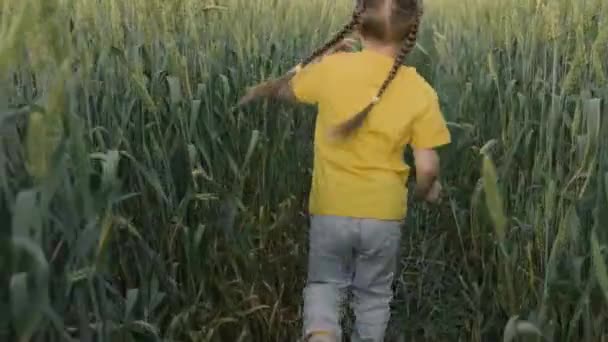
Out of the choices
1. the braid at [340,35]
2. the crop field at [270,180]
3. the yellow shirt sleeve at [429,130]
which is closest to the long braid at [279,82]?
the braid at [340,35]

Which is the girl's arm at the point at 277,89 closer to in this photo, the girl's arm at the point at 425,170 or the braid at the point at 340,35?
the braid at the point at 340,35

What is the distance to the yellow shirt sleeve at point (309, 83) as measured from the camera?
1.87 metres

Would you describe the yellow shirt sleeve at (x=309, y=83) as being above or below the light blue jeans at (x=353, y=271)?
above

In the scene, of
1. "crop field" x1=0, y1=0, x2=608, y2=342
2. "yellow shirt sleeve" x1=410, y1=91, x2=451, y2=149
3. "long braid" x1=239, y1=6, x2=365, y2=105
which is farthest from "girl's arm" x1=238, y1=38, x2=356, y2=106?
"yellow shirt sleeve" x1=410, y1=91, x2=451, y2=149

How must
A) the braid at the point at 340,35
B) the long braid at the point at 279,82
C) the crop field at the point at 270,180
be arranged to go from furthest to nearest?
the long braid at the point at 279,82 < the braid at the point at 340,35 < the crop field at the point at 270,180

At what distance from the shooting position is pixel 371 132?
1805 millimetres

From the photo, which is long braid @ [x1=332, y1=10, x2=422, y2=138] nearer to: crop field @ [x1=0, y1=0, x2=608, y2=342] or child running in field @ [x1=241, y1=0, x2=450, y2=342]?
child running in field @ [x1=241, y1=0, x2=450, y2=342]

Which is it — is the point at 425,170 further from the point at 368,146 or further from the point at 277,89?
the point at 277,89

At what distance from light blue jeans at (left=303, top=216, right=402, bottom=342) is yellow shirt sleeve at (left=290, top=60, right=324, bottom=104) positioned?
27 cm

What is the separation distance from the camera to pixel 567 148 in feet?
6.78

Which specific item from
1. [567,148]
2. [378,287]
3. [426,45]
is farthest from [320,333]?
[426,45]

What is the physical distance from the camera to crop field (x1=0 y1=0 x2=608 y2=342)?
1.70m

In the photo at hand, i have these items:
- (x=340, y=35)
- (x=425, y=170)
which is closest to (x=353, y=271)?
(x=425, y=170)

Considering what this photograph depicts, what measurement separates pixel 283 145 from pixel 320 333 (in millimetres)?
549
